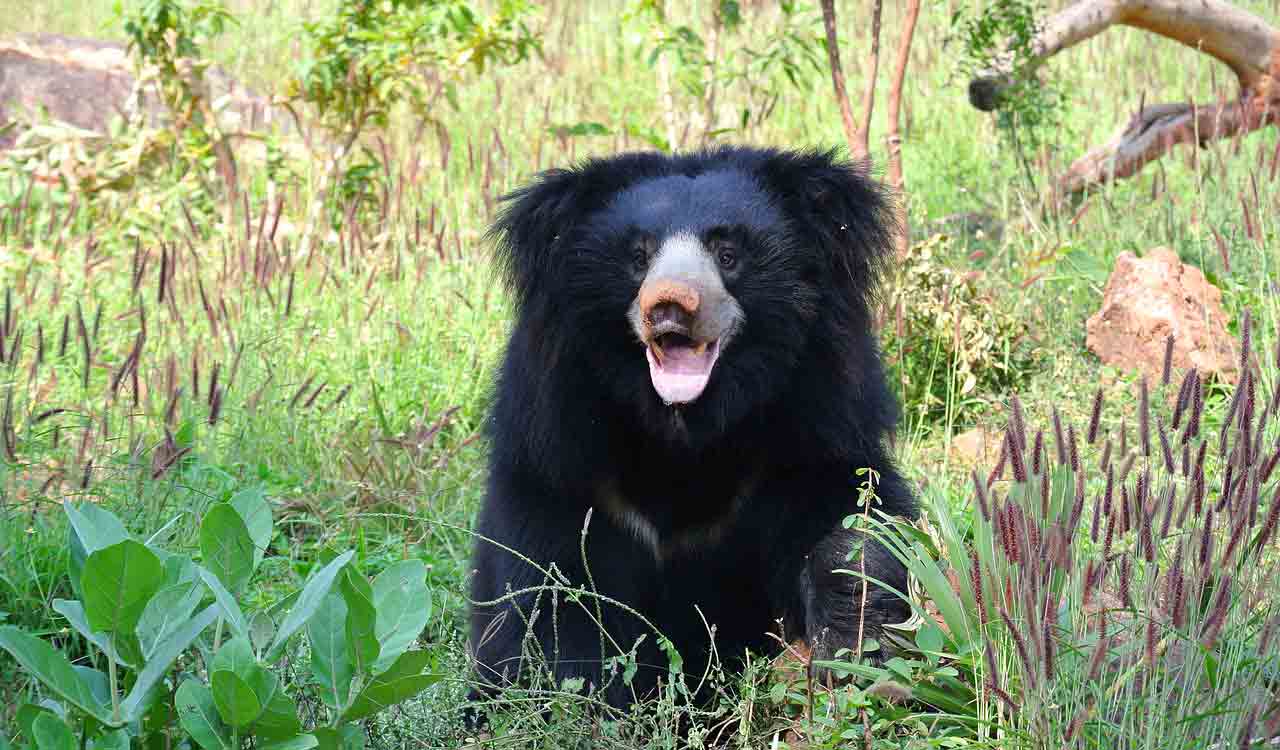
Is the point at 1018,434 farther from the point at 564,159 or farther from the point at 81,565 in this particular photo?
the point at 564,159

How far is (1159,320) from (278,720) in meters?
3.46

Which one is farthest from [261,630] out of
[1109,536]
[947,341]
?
[947,341]

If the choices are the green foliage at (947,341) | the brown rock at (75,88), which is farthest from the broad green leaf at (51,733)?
the brown rock at (75,88)

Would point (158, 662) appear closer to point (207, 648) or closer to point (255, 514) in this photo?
point (207, 648)

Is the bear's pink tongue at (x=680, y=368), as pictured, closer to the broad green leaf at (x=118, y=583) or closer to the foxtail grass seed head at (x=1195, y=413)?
the foxtail grass seed head at (x=1195, y=413)

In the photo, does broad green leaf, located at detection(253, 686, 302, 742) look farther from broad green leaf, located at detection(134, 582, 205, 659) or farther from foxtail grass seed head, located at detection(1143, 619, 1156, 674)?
foxtail grass seed head, located at detection(1143, 619, 1156, 674)

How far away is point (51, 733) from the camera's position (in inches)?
88.5

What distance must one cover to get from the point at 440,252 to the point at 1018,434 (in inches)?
140

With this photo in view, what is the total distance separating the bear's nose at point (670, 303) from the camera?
116 inches

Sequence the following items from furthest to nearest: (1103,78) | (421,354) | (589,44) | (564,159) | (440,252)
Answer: (589,44) → (1103,78) → (564,159) → (440,252) → (421,354)

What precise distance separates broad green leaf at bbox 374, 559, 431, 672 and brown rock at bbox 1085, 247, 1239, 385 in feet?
10.2

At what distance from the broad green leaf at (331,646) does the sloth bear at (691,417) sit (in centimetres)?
74

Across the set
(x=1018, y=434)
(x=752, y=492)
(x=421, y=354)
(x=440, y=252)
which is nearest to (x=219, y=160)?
(x=440, y=252)

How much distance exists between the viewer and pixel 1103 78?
8203 millimetres
